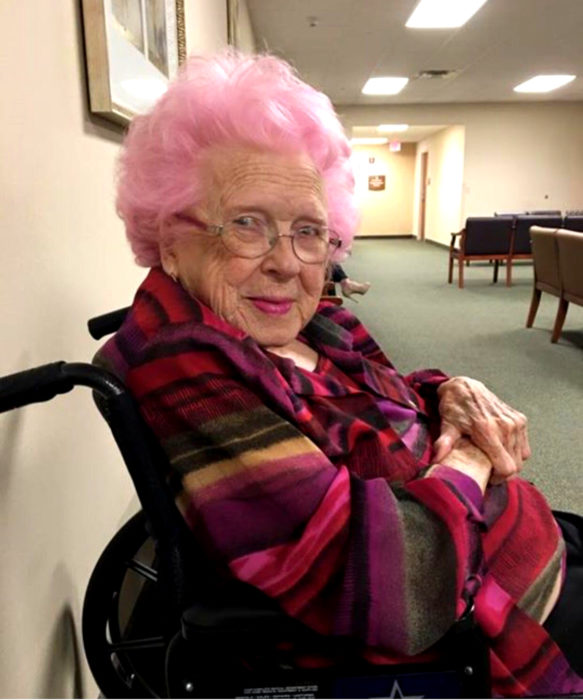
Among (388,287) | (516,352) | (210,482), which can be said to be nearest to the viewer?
(210,482)

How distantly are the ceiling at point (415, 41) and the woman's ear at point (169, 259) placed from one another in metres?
3.89

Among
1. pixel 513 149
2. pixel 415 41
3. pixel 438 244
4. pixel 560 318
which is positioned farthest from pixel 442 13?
pixel 438 244

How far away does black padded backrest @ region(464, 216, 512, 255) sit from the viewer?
23.4ft

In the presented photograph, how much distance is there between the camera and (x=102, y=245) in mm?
1248

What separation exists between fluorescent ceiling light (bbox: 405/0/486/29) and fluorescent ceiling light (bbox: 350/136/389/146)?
8.65 meters

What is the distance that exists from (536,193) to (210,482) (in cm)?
1237

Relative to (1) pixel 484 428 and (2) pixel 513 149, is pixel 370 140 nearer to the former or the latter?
(2) pixel 513 149

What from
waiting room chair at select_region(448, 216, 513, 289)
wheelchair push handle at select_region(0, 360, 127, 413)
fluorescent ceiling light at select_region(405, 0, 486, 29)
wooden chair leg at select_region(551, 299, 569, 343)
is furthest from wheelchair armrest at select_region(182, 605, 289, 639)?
waiting room chair at select_region(448, 216, 513, 289)

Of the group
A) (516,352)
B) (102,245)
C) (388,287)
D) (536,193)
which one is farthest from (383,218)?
(102,245)

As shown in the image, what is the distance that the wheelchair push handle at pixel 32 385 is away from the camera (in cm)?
58

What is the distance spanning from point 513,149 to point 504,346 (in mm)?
8526

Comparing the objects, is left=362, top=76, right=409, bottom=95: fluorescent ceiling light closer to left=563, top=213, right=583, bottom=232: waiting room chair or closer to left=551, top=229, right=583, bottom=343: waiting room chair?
left=563, top=213, right=583, bottom=232: waiting room chair

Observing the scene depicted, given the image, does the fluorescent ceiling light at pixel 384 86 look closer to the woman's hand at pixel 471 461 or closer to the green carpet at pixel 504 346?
the green carpet at pixel 504 346

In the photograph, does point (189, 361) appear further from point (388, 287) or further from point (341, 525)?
point (388, 287)
